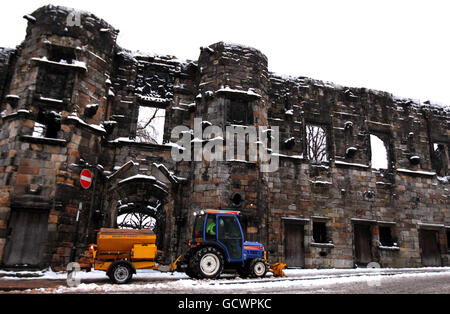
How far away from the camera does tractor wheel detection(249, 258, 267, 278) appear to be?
9.01 m

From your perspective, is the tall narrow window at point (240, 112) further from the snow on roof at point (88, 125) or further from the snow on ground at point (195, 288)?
the snow on ground at point (195, 288)

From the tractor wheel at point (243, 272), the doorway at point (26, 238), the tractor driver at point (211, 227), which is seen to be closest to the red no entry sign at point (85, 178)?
the doorway at point (26, 238)

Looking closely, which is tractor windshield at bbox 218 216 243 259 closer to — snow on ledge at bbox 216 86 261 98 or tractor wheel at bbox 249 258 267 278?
tractor wheel at bbox 249 258 267 278

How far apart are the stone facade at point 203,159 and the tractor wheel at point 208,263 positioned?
3487 millimetres

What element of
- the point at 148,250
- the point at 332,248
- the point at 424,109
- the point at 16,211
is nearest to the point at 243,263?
the point at 148,250

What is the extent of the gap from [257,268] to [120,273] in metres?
3.56

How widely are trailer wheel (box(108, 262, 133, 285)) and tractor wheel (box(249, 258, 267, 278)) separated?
10.4 feet

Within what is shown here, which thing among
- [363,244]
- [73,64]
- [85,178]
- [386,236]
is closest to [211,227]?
[85,178]

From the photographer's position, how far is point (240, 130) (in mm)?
12719

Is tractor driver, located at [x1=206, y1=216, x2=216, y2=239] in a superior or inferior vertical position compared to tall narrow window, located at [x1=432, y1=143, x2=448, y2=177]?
inferior

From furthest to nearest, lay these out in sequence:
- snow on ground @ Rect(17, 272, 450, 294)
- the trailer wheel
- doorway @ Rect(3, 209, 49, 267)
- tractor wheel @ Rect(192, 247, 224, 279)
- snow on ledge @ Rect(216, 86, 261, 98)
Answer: snow on ledge @ Rect(216, 86, 261, 98), doorway @ Rect(3, 209, 49, 267), tractor wheel @ Rect(192, 247, 224, 279), the trailer wheel, snow on ground @ Rect(17, 272, 450, 294)

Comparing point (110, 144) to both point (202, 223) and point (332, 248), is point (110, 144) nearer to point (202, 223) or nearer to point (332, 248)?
point (202, 223)

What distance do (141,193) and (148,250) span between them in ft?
15.1

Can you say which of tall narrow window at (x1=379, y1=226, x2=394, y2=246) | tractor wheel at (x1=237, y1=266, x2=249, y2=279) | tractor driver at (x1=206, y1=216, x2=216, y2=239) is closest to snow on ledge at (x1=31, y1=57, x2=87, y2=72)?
tractor driver at (x1=206, y1=216, x2=216, y2=239)
